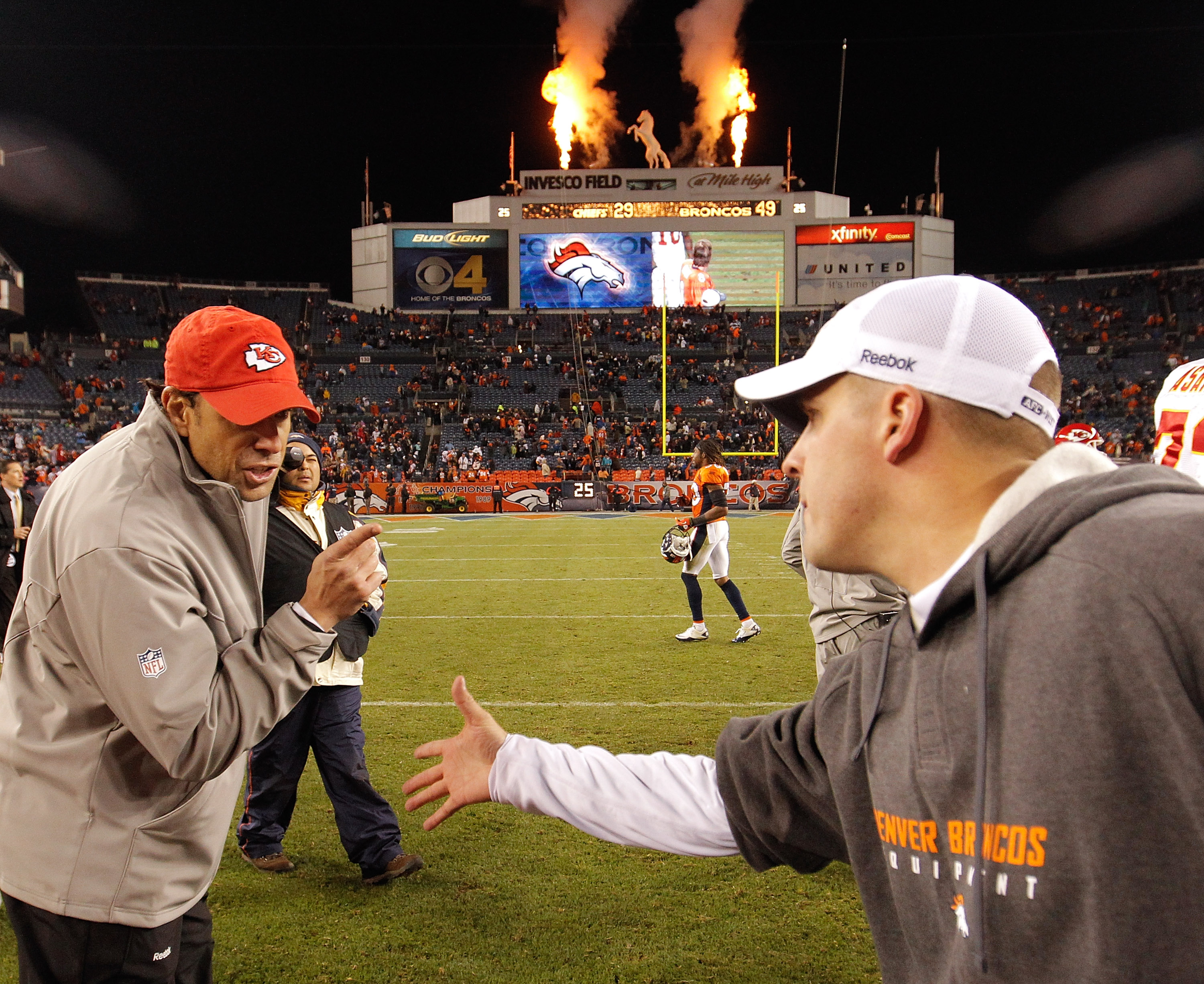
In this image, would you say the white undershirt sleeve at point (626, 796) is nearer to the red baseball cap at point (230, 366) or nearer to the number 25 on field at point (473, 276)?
the red baseball cap at point (230, 366)

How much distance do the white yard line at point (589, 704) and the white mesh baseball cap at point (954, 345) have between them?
595 cm

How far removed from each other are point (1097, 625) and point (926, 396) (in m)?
0.38

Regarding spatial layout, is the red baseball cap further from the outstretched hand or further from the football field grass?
the football field grass

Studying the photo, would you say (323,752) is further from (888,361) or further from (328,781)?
(888,361)

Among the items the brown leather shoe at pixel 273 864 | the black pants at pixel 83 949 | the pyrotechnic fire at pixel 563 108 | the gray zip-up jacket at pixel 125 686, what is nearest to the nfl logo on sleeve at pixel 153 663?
the gray zip-up jacket at pixel 125 686

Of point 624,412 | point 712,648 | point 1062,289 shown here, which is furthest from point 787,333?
point 712,648

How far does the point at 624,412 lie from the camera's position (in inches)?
1651

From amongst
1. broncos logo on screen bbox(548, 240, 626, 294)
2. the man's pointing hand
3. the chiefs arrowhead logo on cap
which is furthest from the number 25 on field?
the man's pointing hand

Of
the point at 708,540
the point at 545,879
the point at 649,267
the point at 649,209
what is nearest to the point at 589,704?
the point at 545,879

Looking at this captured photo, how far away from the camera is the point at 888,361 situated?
1175 millimetres

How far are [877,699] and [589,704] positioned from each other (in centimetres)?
593

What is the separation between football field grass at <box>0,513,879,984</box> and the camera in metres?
3.38

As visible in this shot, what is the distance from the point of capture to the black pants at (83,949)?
1855 millimetres

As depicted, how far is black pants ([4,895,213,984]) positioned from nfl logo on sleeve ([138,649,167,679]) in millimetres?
647
